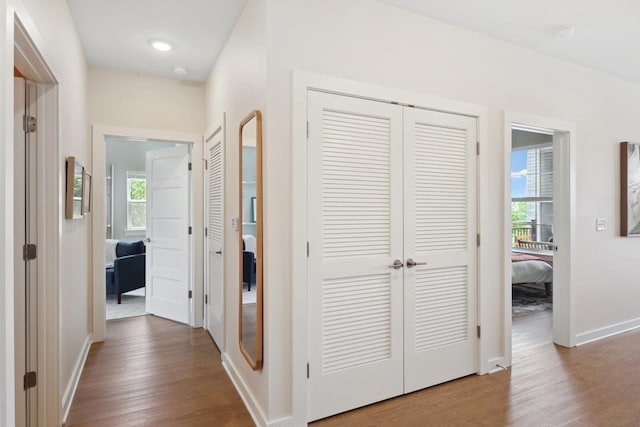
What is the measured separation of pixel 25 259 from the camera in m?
1.95

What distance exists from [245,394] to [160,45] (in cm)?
290

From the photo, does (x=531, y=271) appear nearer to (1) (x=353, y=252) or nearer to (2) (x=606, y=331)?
(2) (x=606, y=331)

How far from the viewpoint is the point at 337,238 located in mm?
2270

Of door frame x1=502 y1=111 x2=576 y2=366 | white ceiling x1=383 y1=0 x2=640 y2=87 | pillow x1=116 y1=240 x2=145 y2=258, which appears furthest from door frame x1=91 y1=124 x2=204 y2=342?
door frame x1=502 y1=111 x2=576 y2=366

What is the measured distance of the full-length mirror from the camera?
84.4 inches

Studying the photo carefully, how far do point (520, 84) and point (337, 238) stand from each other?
2213mm

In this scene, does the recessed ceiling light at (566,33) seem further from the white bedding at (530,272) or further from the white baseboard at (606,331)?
the white bedding at (530,272)

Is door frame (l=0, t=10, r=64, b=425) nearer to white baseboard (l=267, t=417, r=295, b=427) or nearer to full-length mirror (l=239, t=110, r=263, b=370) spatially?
full-length mirror (l=239, t=110, r=263, b=370)

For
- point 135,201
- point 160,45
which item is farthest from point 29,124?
point 135,201

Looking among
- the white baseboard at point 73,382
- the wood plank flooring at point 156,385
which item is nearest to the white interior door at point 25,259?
the white baseboard at point 73,382

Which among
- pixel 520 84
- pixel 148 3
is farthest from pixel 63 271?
pixel 520 84

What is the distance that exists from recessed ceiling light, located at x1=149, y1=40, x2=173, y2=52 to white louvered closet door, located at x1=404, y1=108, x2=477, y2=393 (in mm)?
2154

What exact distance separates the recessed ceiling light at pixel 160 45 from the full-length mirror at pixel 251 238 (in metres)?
1.29

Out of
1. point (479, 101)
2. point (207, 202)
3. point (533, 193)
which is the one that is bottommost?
point (207, 202)
